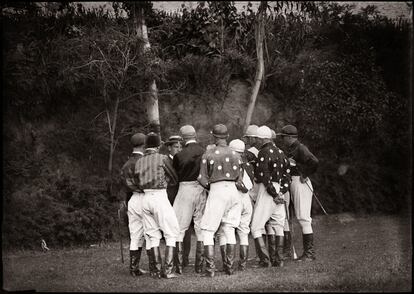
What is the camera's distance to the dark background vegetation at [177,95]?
13422 millimetres

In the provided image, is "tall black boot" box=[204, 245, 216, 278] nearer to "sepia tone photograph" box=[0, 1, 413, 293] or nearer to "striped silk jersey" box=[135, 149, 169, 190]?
"sepia tone photograph" box=[0, 1, 413, 293]

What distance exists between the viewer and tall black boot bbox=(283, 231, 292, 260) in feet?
36.6

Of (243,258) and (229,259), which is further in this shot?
(243,258)

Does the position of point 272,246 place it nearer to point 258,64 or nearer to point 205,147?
point 205,147

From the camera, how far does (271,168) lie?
10438 mm

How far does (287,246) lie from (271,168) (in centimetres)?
164

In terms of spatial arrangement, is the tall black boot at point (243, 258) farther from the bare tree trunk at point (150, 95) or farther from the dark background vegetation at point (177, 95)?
the bare tree trunk at point (150, 95)

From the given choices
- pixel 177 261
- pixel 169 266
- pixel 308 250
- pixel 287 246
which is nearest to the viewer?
pixel 169 266

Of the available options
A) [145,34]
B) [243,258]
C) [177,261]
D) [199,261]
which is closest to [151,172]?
[177,261]

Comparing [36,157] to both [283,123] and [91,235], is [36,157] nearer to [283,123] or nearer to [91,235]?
[91,235]

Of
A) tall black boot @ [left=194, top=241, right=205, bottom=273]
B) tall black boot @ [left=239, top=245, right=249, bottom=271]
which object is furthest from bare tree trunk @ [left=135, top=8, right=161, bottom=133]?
tall black boot @ [left=239, top=245, right=249, bottom=271]

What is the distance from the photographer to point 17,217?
12.4m

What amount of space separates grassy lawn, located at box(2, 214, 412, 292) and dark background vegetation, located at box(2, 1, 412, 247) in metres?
1.19

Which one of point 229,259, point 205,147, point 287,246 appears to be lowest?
point 287,246
